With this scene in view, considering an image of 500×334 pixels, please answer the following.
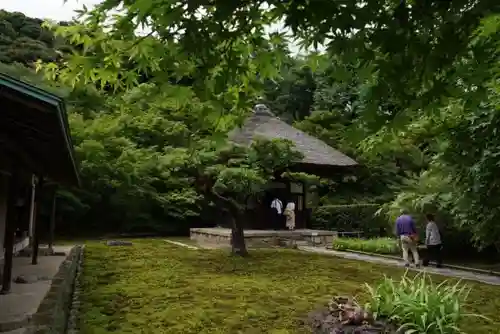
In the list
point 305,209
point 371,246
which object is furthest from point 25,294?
point 305,209

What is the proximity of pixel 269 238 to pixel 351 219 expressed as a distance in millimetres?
4825

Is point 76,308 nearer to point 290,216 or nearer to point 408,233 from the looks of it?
point 408,233

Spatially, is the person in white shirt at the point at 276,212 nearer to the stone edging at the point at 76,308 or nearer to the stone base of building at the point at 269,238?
the stone base of building at the point at 269,238

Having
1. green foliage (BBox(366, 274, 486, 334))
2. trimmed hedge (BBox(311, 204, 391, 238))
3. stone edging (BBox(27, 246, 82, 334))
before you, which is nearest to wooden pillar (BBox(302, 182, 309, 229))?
trimmed hedge (BBox(311, 204, 391, 238))

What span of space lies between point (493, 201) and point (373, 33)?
7.87 metres

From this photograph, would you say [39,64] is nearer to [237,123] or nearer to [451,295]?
[237,123]

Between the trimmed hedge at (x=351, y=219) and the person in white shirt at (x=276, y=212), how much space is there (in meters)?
2.20

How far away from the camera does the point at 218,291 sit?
26.4 ft

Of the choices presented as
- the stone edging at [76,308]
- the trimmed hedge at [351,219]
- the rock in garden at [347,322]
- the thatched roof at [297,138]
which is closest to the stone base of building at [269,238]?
the trimmed hedge at [351,219]

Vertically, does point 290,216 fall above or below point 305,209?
below

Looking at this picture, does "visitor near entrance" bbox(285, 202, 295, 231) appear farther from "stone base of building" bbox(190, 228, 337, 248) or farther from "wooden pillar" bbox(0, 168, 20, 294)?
"wooden pillar" bbox(0, 168, 20, 294)

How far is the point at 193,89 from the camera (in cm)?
260

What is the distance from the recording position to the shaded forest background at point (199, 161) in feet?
15.8

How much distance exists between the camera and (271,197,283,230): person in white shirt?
18417mm
